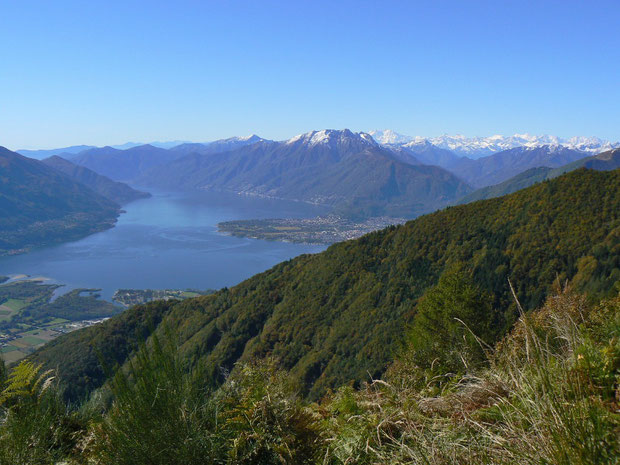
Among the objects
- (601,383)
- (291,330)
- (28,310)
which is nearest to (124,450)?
(601,383)

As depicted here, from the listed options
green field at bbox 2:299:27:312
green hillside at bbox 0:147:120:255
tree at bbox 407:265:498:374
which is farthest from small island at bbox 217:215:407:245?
tree at bbox 407:265:498:374

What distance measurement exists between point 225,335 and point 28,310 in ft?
175

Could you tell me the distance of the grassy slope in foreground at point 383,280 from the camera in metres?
32.3

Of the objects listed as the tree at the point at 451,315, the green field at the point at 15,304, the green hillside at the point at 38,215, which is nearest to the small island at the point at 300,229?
the green hillside at the point at 38,215

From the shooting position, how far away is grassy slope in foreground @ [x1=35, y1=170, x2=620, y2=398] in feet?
106

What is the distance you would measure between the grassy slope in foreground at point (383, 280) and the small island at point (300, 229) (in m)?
87.8

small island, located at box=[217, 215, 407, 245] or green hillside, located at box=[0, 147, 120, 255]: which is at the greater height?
green hillside, located at box=[0, 147, 120, 255]

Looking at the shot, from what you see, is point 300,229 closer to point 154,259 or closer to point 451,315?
point 154,259

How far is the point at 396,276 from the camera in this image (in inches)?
1687

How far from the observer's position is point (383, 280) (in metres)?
43.8

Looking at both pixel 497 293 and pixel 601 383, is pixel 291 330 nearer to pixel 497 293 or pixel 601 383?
pixel 497 293

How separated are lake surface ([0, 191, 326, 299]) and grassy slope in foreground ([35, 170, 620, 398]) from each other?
41717 mm

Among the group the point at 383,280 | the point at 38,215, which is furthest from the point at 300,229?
the point at 383,280

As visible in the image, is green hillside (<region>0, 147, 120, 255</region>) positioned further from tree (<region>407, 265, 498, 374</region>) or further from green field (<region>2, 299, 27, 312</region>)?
tree (<region>407, 265, 498, 374</region>)
